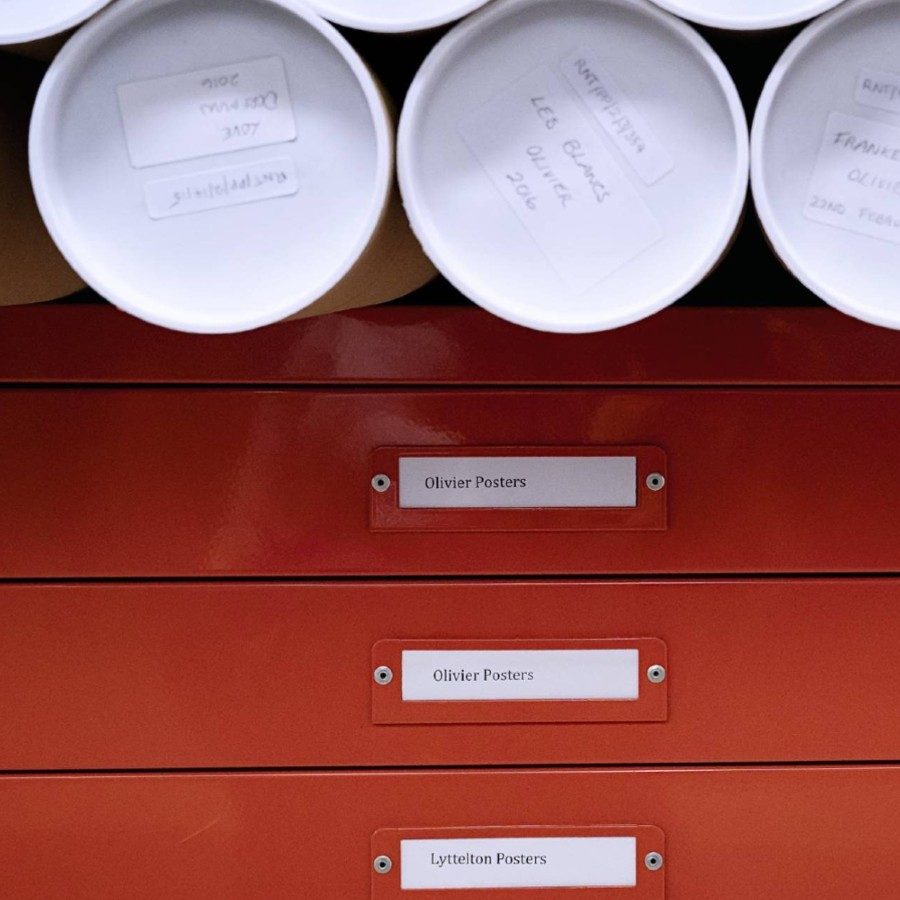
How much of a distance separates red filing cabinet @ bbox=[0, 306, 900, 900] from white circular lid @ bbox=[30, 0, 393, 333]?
0.37 meters

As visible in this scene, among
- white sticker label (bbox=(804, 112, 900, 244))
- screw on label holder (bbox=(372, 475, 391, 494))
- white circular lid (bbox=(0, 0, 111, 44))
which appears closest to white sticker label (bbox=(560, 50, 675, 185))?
white sticker label (bbox=(804, 112, 900, 244))

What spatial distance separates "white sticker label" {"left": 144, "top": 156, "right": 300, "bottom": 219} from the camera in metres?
0.73

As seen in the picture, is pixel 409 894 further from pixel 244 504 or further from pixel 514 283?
pixel 514 283

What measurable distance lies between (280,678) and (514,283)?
2.21 feet

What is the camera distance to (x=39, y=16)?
2.30 ft

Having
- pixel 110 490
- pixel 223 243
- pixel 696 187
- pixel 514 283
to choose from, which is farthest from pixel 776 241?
pixel 110 490

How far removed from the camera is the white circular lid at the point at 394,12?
2.26ft

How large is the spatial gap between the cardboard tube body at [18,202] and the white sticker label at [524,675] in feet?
2.17

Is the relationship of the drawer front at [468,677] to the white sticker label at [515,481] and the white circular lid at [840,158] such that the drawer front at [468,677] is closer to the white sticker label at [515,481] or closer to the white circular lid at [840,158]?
the white sticker label at [515,481]

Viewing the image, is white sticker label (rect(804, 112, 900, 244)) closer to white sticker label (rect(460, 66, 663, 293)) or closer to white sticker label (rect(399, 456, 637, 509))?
white sticker label (rect(460, 66, 663, 293))

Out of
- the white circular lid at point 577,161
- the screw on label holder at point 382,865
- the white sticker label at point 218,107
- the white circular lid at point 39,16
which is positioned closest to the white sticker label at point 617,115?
the white circular lid at point 577,161

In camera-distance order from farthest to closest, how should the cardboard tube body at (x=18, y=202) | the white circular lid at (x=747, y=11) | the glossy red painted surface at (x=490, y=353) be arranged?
the glossy red painted surface at (x=490, y=353) < the cardboard tube body at (x=18, y=202) < the white circular lid at (x=747, y=11)

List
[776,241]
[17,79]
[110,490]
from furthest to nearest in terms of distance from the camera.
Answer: [110,490], [17,79], [776,241]

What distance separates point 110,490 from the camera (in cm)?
112
